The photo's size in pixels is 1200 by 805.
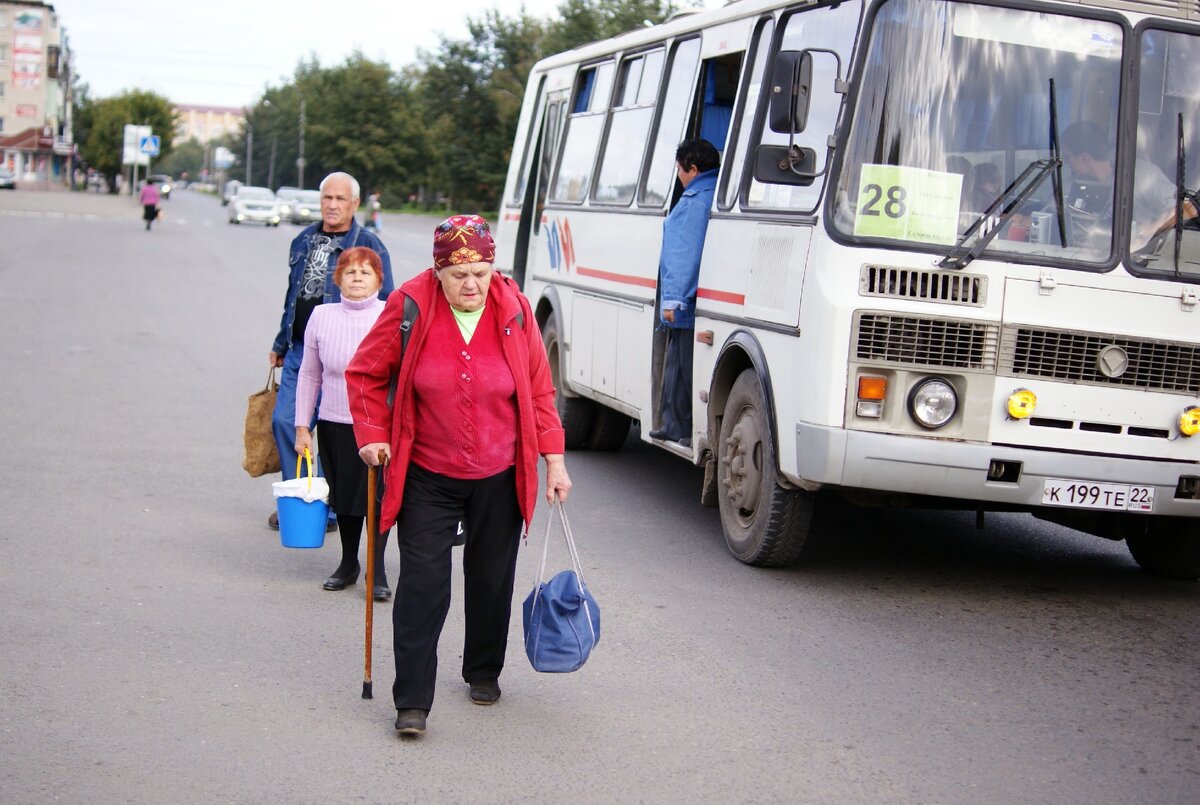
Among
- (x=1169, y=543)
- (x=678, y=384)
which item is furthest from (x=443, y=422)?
(x=1169, y=543)

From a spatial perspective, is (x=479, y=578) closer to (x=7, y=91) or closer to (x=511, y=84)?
(x=511, y=84)

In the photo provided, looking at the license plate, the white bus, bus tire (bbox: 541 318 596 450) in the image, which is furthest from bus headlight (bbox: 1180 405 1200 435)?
bus tire (bbox: 541 318 596 450)

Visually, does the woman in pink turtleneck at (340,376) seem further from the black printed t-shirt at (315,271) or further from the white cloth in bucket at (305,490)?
the black printed t-shirt at (315,271)

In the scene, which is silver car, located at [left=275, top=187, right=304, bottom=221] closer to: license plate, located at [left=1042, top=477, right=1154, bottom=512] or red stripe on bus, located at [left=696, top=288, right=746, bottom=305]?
red stripe on bus, located at [left=696, top=288, right=746, bottom=305]

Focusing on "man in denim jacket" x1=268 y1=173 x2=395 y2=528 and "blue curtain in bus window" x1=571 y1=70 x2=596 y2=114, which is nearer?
"man in denim jacket" x1=268 y1=173 x2=395 y2=528

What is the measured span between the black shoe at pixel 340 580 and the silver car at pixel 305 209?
2166 inches

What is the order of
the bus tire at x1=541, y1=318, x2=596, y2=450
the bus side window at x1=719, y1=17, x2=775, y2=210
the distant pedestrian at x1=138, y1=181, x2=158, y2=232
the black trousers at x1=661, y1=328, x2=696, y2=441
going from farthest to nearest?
the distant pedestrian at x1=138, y1=181, x2=158, y2=232, the bus tire at x1=541, y1=318, x2=596, y2=450, the black trousers at x1=661, y1=328, x2=696, y2=441, the bus side window at x1=719, y1=17, x2=775, y2=210

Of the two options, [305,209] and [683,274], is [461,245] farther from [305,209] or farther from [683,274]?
[305,209]

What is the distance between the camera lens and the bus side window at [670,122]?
9.75 m

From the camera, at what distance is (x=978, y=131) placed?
715 centimetres

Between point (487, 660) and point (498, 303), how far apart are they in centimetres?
128

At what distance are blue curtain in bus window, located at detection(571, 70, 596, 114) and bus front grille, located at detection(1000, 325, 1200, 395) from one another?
5.82 metres

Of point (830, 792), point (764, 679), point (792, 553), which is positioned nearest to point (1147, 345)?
point (792, 553)

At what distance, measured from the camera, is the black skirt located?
23.5 feet
